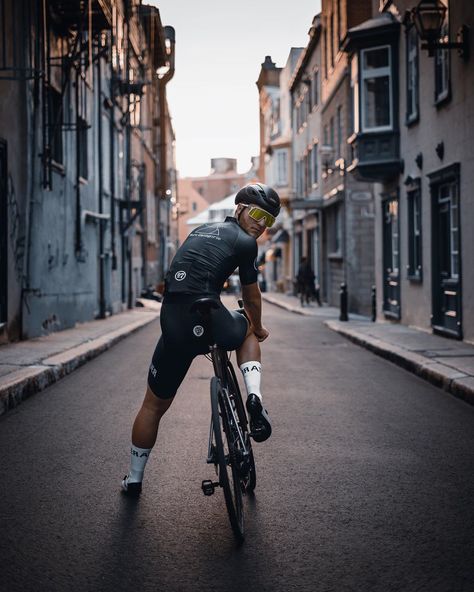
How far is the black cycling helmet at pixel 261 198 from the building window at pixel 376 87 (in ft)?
54.0

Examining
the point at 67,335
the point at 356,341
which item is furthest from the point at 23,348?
the point at 356,341

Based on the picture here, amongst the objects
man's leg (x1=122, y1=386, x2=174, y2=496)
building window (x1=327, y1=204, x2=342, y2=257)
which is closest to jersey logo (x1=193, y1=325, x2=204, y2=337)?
man's leg (x1=122, y1=386, x2=174, y2=496)

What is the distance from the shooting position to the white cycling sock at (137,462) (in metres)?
5.08

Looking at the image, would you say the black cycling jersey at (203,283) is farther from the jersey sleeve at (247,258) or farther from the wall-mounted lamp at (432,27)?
the wall-mounted lamp at (432,27)

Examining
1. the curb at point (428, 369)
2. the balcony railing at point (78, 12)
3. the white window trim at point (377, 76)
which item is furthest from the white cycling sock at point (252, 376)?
the white window trim at point (377, 76)

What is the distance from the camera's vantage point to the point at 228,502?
409 centimetres

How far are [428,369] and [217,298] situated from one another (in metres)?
6.59

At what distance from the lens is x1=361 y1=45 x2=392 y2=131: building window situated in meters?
20.9

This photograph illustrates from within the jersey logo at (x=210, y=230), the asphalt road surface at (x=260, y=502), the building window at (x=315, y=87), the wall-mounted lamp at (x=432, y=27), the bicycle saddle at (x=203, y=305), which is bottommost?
the asphalt road surface at (x=260, y=502)

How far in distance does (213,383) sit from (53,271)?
13.6 m

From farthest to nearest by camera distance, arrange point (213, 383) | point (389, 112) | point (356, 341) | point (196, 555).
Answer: point (389, 112) → point (356, 341) → point (213, 383) → point (196, 555)

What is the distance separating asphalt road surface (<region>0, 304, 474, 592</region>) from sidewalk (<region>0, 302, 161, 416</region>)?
0.26m

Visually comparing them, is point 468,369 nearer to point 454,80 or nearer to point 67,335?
point 454,80

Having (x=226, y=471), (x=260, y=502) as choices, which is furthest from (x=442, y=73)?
(x=226, y=471)
